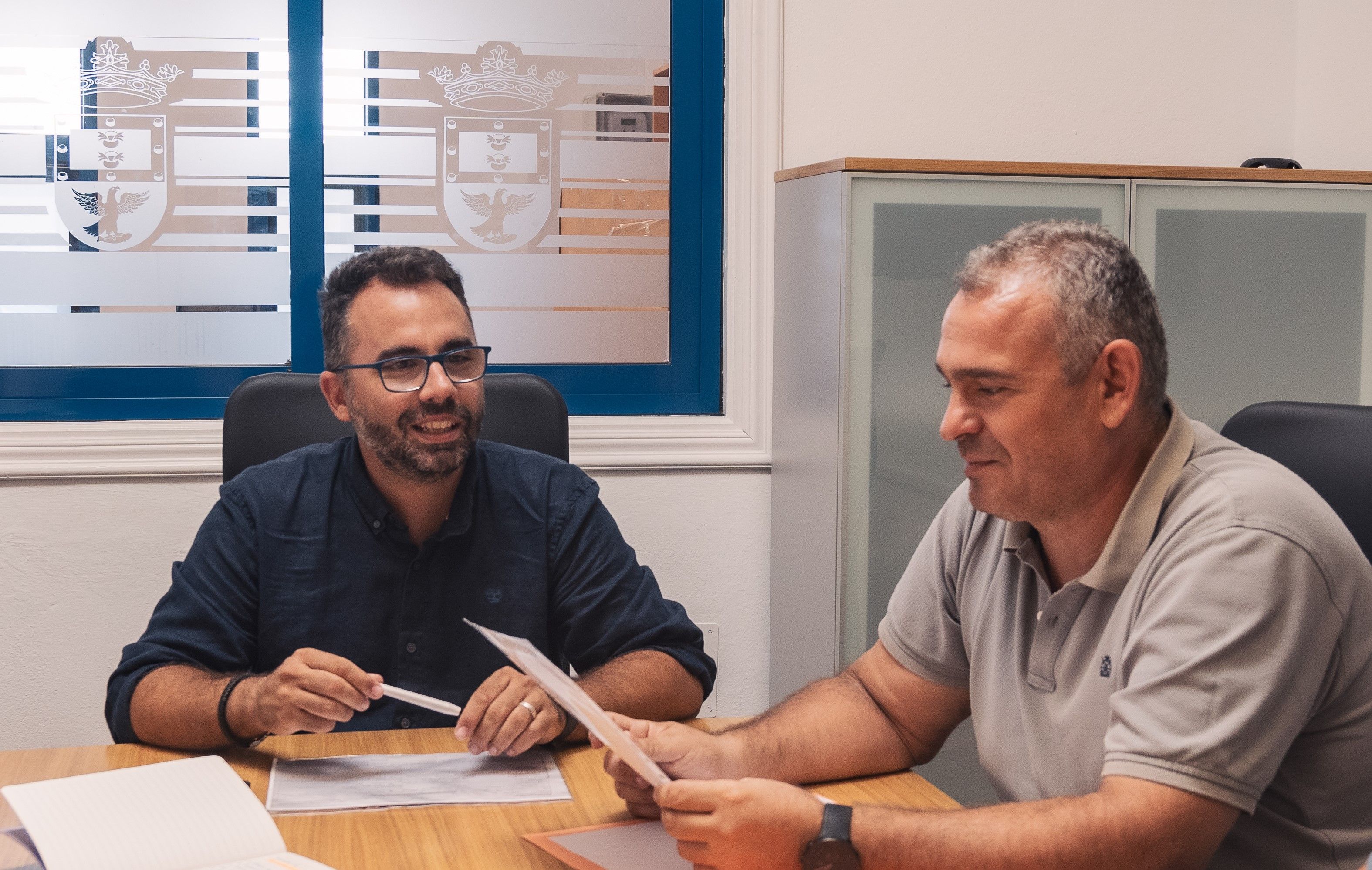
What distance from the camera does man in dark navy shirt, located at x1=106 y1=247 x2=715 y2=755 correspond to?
1.68 meters

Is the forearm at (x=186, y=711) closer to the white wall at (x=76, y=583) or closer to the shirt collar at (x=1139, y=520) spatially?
the shirt collar at (x=1139, y=520)

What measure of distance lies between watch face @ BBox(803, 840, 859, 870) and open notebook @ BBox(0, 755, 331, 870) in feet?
1.43

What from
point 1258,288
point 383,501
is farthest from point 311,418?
point 1258,288

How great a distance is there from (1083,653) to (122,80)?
2.41 m

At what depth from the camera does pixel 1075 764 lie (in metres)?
1.22

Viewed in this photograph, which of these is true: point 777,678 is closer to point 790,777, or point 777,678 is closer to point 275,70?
point 790,777

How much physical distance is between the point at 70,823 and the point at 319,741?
0.37m

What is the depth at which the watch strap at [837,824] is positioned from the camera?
1.05 m

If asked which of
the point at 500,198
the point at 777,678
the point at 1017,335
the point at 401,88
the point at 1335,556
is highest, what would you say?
the point at 401,88

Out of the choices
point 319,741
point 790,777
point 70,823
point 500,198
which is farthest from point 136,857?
point 500,198

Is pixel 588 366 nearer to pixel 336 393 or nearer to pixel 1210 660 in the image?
pixel 336 393

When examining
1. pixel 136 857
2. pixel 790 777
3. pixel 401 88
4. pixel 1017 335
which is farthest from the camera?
pixel 401 88

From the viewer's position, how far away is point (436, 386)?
1761 mm

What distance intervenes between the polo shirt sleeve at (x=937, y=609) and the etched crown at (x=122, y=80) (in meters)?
2.09
